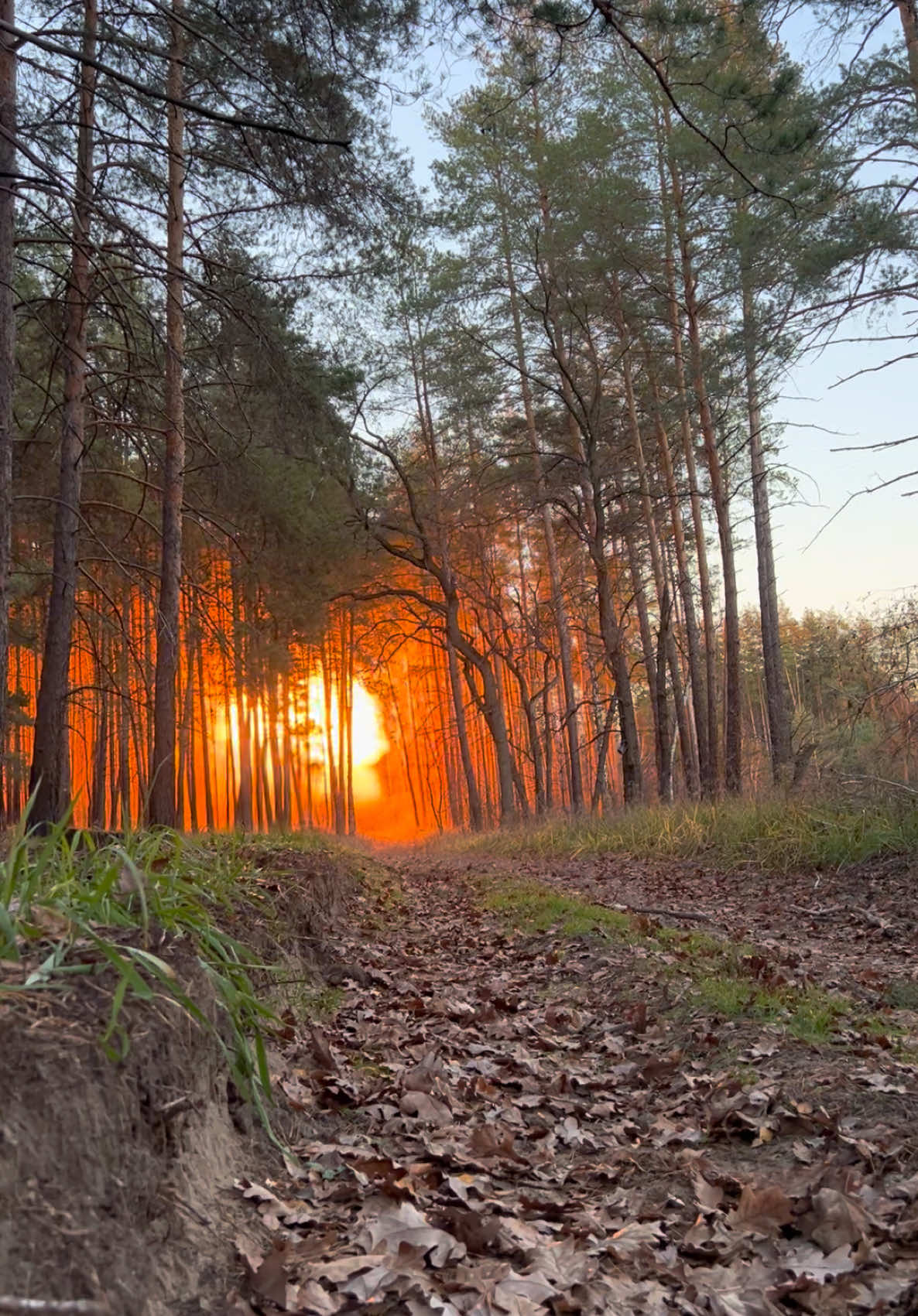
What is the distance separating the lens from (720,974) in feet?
15.6

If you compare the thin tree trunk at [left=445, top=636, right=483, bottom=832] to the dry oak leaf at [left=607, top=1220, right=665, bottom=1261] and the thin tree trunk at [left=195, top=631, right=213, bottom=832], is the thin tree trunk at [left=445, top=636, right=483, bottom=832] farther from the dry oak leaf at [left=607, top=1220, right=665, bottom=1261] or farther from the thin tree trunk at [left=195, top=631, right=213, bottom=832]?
the dry oak leaf at [left=607, top=1220, right=665, bottom=1261]

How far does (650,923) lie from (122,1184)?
4.93 metres

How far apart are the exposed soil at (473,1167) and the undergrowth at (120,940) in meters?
0.08

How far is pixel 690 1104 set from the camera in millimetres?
3211

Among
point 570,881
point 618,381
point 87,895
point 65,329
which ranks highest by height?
point 618,381

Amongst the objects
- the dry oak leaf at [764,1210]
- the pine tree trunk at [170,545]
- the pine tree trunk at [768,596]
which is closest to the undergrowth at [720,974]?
the dry oak leaf at [764,1210]

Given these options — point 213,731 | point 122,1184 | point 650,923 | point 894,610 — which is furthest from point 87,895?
point 213,731

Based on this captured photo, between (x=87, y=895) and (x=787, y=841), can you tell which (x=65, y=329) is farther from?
(x=787, y=841)

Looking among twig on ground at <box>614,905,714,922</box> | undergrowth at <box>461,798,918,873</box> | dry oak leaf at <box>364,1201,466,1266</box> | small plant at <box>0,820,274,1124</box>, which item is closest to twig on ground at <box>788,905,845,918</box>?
twig on ground at <box>614,905,714,922</box>

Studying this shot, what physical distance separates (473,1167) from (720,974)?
8.10ft

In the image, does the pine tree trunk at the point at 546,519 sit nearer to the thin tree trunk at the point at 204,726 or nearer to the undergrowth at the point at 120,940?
the thin tree trunk at the point at 204,726

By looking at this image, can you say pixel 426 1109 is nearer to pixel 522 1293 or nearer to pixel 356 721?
pixel 522 1293

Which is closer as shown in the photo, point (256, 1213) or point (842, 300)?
point (256, 1213)

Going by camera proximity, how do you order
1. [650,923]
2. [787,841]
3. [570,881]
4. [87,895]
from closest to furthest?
[87,895]
[650,923]
[787,841]
[570,881]
